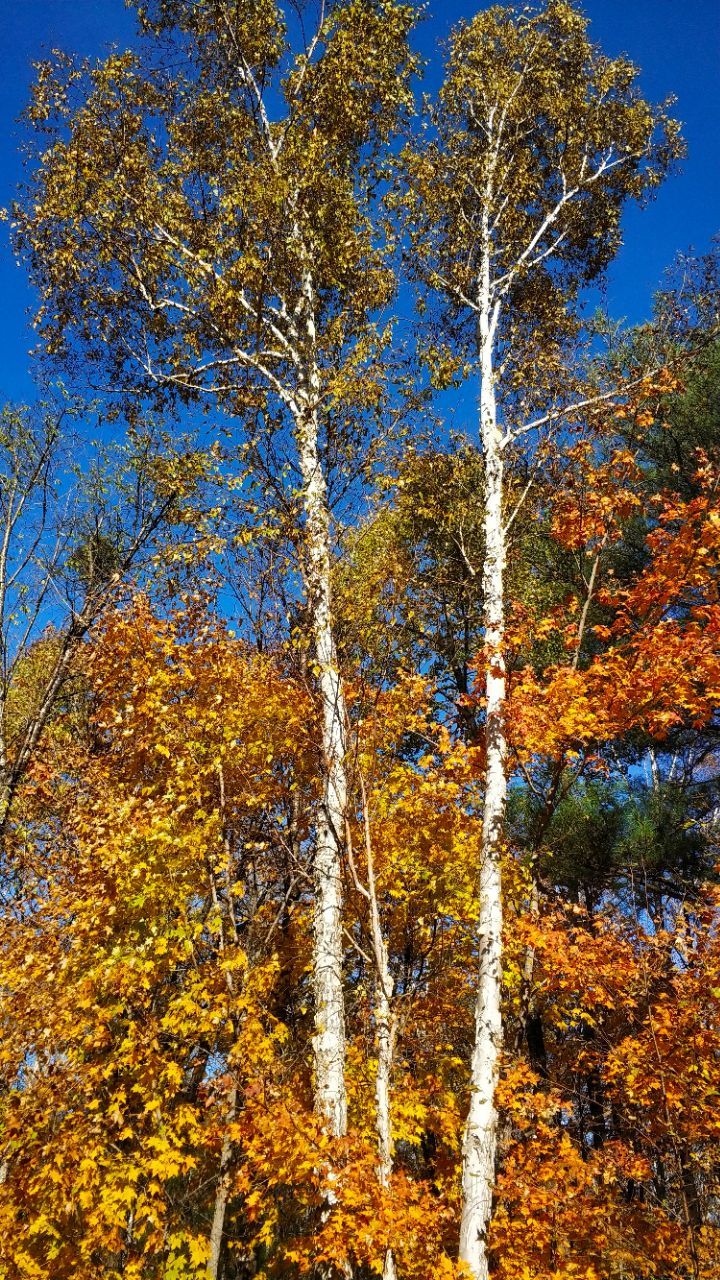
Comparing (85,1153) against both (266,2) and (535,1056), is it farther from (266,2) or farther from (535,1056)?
(266,2)

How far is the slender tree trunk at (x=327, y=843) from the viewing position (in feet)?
21.6

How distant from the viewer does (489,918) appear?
262 inches

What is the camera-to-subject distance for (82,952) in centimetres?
771

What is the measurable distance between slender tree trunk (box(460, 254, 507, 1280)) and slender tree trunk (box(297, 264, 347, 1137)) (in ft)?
4.47

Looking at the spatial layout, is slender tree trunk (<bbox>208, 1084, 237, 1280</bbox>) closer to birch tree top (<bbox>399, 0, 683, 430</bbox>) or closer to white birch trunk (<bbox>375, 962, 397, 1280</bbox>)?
white birch trunk (<bbox>375, 962, 397, 1280</bbox>)

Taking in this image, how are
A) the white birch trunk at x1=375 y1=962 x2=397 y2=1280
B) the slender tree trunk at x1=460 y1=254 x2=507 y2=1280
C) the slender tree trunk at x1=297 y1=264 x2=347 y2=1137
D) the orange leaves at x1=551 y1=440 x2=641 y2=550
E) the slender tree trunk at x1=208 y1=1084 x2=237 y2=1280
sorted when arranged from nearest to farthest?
the white birch trunk at x1=375 y1=962 x2=397 y2=1280
the slender tree trunk at x1=460 y1=254 x2=507 y2=1280
the slender tree trunk at x1=297 y1=264 x2=347 y2=1137
the slender tree trunk at x1=208 y1=1084 x2=237 y2=1280
the orange leaves at x1=551 y1=440 x2=641 y2=550

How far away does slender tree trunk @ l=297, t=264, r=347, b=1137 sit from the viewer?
260 inches

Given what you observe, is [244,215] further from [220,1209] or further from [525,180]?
[220,1209]

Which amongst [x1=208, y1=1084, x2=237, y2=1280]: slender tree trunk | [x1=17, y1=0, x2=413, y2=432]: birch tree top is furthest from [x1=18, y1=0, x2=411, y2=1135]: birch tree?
[x1=208, y1=1084, x2=237, y2=1280]: slender tree trunk

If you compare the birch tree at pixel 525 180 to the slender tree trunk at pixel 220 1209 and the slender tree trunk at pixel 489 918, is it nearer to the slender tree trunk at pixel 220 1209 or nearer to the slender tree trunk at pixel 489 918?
the slender tree trunk at pixel 489 918

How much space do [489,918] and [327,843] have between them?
2.00 metres

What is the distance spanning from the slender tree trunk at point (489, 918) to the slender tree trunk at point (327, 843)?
4.47 ft

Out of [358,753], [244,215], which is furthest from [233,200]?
[358,753]

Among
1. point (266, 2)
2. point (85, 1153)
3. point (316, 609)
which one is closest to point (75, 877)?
point (85, 1153)
